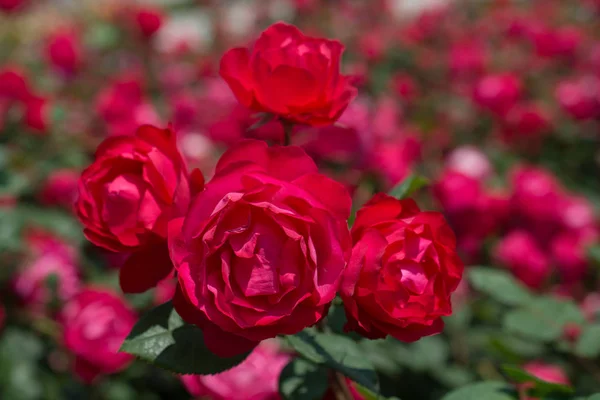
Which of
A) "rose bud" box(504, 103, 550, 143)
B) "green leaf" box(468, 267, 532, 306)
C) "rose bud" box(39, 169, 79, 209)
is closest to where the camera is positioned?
"green leaf" box(468, 267, 532, 306)

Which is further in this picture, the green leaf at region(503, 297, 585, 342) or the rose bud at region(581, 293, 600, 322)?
the rose bud at region(581, 293, 600, 322)

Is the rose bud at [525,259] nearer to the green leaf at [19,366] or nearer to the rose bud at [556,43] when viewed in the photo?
the green leaf at [19,366]

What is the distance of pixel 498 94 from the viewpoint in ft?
6.42

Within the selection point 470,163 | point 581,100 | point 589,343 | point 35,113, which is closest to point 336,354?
point 589,343

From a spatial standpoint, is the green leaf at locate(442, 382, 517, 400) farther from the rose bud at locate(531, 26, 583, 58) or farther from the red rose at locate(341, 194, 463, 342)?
the rose bud at locate(531, 26, 583, 58)

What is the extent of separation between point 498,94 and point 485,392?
1513 millimetres

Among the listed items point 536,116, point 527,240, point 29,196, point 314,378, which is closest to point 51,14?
point 29,196

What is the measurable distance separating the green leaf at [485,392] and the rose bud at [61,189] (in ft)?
3.69

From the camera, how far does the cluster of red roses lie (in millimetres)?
457

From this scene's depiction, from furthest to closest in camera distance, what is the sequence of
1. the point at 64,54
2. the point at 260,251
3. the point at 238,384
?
1. the point at 64,54
2. the point at 238,384
3. the point at 260,251

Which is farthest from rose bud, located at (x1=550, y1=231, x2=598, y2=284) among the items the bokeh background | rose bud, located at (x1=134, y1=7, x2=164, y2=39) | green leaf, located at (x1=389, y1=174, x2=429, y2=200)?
rose bud, located at (x1=134, y1=7, x2=164, y2=39)

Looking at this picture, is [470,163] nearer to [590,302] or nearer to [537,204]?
[537,204]

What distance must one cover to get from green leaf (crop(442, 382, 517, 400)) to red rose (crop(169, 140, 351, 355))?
27cm

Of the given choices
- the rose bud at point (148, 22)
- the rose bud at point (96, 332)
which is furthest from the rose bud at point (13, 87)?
the rose bud at point (96, 332)
